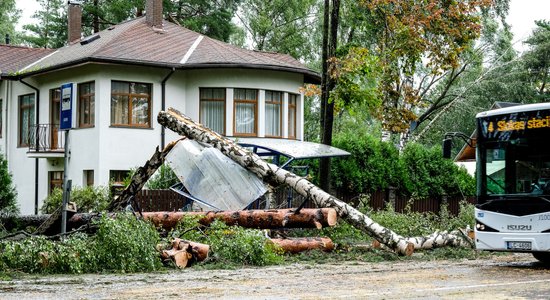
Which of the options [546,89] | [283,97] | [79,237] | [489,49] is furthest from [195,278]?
[546,89]

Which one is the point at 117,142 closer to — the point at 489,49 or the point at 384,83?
the point at 384,83

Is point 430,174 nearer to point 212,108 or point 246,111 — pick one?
point 246,111

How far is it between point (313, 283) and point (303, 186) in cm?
756

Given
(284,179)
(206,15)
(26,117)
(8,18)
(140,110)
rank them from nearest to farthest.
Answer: (284,179)
(140,110)
(26,117)
(206,15)
(8,18)

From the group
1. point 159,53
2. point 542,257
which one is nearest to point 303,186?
point 542,257

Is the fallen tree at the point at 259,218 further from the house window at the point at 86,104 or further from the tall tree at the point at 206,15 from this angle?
the tall tree at the point at 206,15

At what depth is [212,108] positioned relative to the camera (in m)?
35.2

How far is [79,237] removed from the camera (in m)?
17.3

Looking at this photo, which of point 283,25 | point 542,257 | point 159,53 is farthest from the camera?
point 283,25

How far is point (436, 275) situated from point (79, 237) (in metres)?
6.71

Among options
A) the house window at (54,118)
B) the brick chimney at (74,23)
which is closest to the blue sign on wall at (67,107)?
the house window at (54,118)

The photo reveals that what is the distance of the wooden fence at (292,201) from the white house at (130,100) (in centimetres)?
521

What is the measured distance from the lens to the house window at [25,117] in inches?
1476

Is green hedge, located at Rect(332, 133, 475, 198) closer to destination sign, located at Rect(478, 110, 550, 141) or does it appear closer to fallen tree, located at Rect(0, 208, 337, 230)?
fallen tree, located at Rect(0, 208, 337, 230)
